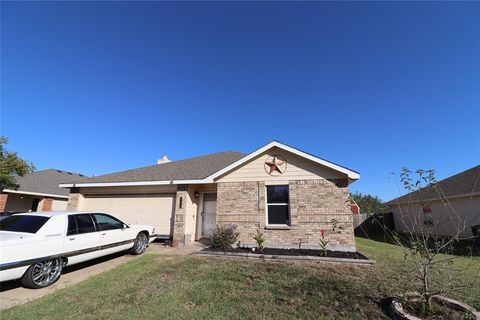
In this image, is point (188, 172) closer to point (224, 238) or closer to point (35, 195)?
point (224, 238)

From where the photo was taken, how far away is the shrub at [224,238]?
32.9 feet

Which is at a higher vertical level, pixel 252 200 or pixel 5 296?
pixel 252 200

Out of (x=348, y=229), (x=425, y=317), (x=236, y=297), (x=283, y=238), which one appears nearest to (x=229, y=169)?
(x=283, y=238)

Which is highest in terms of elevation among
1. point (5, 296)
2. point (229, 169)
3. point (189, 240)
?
point (229, 169)

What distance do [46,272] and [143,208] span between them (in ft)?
23.1

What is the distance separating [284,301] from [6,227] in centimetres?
674

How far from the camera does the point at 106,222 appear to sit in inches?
314

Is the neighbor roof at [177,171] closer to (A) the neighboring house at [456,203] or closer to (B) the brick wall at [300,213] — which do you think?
(B) the brick wall at [300,213]

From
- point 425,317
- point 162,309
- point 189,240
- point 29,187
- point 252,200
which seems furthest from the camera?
point 29,187

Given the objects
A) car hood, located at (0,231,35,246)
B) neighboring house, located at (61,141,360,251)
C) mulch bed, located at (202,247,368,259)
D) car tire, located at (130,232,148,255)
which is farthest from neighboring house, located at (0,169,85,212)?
mulch bed, located at (202,247,368,259)

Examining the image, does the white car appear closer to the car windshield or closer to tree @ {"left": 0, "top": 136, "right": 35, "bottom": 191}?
the car windshield

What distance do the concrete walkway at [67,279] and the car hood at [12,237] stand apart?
3.82 feet

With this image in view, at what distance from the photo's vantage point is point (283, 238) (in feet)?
33.6

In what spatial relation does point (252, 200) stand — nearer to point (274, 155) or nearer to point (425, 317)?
point (274, 155)
